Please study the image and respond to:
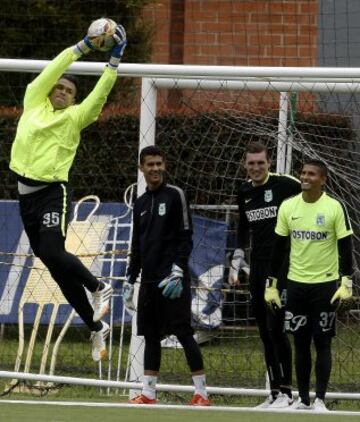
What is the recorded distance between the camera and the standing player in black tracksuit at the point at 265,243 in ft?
37.7

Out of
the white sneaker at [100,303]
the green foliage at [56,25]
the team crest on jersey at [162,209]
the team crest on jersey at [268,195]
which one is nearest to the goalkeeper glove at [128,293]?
the white sneaker at [100,303]

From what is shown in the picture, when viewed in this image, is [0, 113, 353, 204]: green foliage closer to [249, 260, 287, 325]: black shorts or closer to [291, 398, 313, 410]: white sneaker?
[249, 260, 287, 325]: black shorts

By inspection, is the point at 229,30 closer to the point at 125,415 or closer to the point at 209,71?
the point at 209,71

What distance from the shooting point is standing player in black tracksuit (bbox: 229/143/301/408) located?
1150 centimetres

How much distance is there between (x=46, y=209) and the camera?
1085cm

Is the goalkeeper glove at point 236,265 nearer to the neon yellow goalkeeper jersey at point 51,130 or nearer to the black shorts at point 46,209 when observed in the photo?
the black shorts at point 46,209

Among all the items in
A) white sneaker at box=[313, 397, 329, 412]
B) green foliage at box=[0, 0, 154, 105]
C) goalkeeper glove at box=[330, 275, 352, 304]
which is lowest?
white sneaker at box=[313, 397, 329, 412]

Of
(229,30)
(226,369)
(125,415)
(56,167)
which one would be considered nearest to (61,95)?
(56,167)

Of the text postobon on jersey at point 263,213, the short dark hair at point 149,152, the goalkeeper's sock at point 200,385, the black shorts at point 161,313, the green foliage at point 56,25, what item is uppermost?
the green foliage at point 56,25

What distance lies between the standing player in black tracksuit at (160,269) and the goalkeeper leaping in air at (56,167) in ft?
1.32

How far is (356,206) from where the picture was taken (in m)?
12.7

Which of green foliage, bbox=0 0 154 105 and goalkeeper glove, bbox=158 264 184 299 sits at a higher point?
green foliage, bbox=0 0 154 105

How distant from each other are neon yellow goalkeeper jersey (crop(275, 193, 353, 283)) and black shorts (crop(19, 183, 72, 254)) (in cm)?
159

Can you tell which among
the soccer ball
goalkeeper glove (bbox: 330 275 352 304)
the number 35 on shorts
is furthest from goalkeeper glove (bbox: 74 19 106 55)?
goalkeeper glove (bbox: 330 275 352 304)
